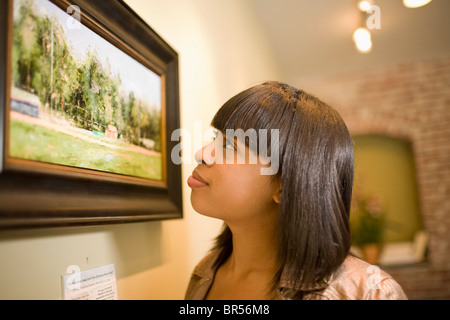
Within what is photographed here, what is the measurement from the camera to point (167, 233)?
1.26 meters

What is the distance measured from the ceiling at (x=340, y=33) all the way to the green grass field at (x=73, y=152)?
209 cm

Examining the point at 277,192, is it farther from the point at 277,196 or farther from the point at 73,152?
the point at 73,152

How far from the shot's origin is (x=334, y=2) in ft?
8.67

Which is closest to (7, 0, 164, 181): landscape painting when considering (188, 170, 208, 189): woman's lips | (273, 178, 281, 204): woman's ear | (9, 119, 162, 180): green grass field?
(9, 119, 162, 180): green grass field

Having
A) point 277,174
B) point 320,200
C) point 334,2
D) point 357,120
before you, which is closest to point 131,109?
point 277,174

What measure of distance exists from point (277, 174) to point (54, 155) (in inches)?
20.6

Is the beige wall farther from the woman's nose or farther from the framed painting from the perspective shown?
the woman's nose

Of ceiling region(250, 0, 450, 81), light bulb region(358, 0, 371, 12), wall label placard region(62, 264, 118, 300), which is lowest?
wall label placard region(62, 264, 118, 300)

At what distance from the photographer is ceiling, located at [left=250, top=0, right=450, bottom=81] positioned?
108 inches

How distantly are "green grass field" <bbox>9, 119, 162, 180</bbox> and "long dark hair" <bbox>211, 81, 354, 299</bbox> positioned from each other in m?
0.27

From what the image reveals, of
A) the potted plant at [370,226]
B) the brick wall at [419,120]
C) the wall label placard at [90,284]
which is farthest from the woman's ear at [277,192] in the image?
the brick wall at [419,120]

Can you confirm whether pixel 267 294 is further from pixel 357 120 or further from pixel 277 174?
pixel 357 120

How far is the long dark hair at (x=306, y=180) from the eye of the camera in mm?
856

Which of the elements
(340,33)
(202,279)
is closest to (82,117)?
(202,279)
